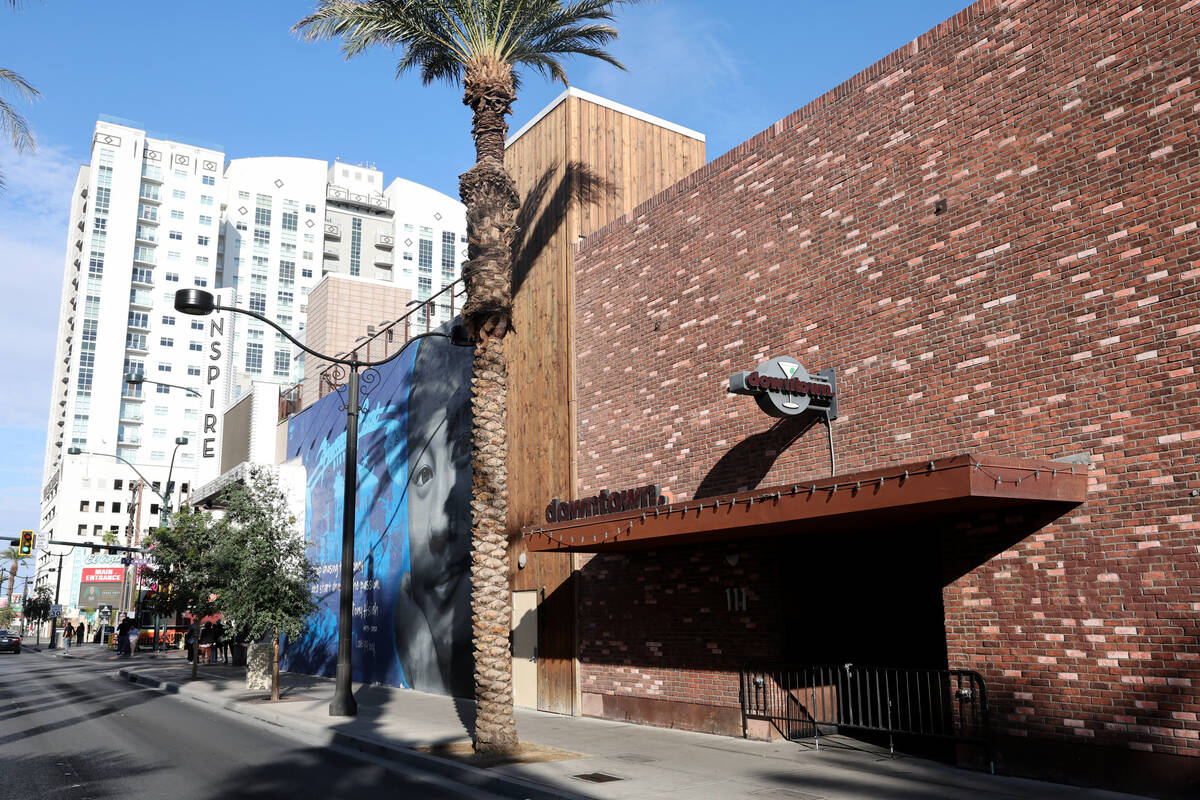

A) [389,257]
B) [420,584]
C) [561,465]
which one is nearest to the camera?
[561,465]

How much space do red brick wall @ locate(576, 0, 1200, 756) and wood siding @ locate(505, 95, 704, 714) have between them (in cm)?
267

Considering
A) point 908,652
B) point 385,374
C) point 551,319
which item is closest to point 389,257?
point 385,374

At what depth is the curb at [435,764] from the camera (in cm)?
1005

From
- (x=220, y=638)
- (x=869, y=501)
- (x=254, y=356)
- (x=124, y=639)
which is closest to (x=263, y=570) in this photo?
(x=869, y=501)

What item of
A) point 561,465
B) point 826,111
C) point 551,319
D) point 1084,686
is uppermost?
point 826,111

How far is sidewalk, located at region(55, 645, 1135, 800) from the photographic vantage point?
970 cm

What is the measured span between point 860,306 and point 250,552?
15.0 metres

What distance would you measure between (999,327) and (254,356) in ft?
344

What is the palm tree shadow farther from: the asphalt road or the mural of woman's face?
the asphalt road

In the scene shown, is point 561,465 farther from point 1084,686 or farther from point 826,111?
point 1084,686

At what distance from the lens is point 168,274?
360ft

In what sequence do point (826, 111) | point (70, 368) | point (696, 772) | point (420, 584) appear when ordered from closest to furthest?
point (696, 772) → point (826, 111) → point (420, 584) → point (70, 368)

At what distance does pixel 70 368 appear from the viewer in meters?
106

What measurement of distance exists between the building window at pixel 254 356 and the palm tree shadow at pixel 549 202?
91274 mm
